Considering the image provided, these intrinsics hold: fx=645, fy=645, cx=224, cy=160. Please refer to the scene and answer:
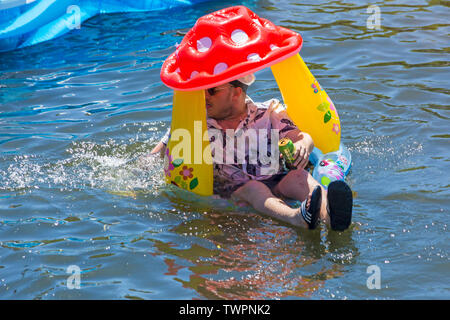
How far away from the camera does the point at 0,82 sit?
730cm

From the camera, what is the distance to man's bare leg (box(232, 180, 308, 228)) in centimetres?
394

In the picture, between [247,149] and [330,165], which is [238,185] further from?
[330,165]

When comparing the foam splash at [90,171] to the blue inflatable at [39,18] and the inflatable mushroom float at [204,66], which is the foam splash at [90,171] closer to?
the inflatable mushroom float at [204,66]

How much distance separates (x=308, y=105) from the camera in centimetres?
507

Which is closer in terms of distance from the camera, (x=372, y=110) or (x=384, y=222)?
(x=384, y=222)

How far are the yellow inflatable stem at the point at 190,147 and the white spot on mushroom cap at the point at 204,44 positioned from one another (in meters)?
0.29

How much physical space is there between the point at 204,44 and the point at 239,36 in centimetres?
25

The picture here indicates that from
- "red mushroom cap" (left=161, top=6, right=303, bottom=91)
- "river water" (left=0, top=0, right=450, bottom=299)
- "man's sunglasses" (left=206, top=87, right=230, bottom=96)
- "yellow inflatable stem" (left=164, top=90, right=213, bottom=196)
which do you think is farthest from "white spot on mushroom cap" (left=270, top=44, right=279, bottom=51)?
"river water" (left=0, top=0, right=450, bottom=299)

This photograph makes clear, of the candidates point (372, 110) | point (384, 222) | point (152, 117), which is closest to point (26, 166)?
point (152, 117)

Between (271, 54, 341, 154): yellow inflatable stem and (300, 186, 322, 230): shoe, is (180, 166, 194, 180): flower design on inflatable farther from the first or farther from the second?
(271, 54, 341, 154): yellow inflatable stem

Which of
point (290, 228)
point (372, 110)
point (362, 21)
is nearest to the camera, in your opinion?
point (290, 228)

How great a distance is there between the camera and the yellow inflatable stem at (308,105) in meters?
5.04
